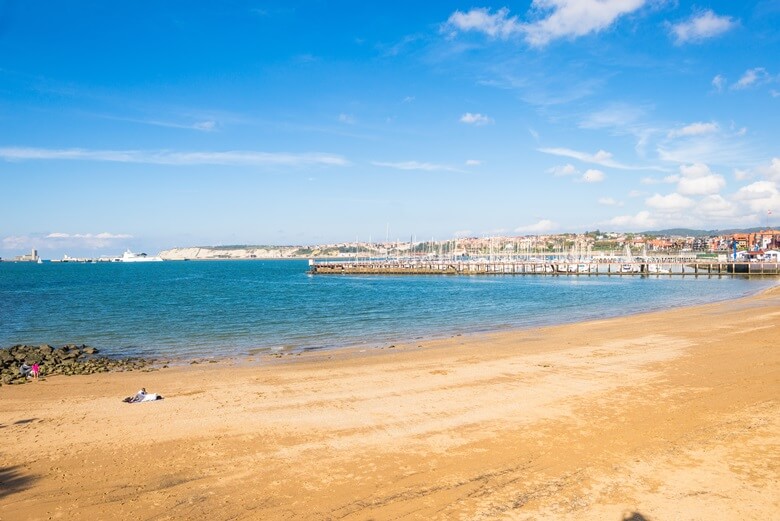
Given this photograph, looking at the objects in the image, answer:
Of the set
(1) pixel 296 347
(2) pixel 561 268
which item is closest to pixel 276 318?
(1) pixel 296 347

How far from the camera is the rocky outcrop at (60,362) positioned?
17625 mm

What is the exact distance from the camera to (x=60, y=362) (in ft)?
63.7

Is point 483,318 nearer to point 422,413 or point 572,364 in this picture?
point 572,364

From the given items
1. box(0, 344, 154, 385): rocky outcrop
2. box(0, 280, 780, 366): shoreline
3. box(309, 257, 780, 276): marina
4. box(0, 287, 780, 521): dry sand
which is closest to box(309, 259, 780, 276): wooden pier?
box(309, 257, 780, 276): marina

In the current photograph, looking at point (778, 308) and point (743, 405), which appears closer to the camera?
point (743, 405)

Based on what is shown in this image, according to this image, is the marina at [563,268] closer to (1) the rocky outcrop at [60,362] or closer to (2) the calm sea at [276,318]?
(2) the calm sea at [276,318]

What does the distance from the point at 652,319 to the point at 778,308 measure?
35.5 ft

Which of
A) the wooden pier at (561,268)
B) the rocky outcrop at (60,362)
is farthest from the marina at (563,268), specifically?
the rocky outcrop at (60,362)

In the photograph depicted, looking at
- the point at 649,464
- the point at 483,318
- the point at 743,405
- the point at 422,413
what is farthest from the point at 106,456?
the point at 483,318

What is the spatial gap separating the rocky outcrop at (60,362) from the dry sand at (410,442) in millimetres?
1525

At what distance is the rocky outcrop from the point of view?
1762 cm

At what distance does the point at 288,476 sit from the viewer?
820 centimetres

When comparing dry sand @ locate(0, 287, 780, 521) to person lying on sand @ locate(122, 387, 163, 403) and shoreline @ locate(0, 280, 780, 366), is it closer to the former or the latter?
person lying on sand @ locate(122, 387, 163, 403)

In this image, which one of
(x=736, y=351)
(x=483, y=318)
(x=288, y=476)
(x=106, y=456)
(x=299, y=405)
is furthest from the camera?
(x=483, y=318)
